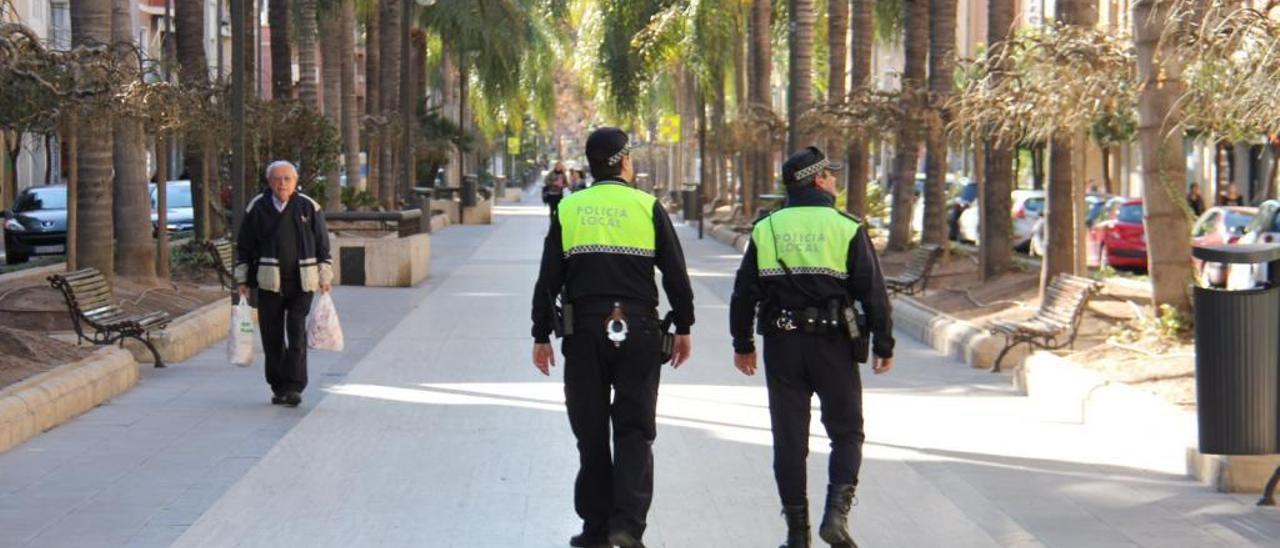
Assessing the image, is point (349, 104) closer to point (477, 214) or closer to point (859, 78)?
point (859, 78)

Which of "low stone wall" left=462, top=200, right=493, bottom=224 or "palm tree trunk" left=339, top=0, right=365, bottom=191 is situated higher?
"palm tree trunk" left=339, top=0, right=365, bottom=191

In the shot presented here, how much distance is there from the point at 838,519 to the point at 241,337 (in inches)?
244

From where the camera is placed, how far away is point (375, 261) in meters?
26.6

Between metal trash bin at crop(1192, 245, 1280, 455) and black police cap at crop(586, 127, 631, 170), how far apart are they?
10.1 ft

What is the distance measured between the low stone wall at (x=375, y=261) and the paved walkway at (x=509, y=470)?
1032cm

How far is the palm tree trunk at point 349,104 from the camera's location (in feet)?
121

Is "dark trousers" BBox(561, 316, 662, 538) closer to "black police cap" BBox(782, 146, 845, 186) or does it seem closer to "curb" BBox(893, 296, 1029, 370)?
"black police cap" BBox(782, 146, 845, 186)

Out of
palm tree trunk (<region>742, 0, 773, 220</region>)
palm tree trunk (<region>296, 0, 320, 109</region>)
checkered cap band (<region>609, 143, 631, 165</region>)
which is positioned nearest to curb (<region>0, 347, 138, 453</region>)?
checkered cap band (<region>609, 143, 631, 165</region>)

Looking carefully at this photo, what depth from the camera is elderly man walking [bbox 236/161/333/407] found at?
12727mm

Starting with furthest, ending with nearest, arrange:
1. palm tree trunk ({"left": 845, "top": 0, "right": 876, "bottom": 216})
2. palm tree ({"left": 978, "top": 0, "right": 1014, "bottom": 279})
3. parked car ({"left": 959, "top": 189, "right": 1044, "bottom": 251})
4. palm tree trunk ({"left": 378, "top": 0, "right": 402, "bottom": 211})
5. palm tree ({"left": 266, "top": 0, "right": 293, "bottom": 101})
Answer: palm tree trunk ({"left": 378, "top": 0, "right": 402, "bottom": 211}), parked car ({"left": 959, "top": 189, "right": 1044, "bottom": 251}), palm tree ({"left": 266, "top": 0, "right": 293, "bottom": 101}), palm tree trunk ({"left": 845, "top": 0, "right": 876, "bottom": 216}), palm tree ({"left": 978, "top": 0, "right": 1014, "bottom": 279})

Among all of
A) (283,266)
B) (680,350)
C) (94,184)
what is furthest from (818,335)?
(94,184)

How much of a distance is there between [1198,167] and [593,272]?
49814mm

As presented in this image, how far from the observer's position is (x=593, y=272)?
7.76 m

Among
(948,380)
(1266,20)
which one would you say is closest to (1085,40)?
(948,380)
